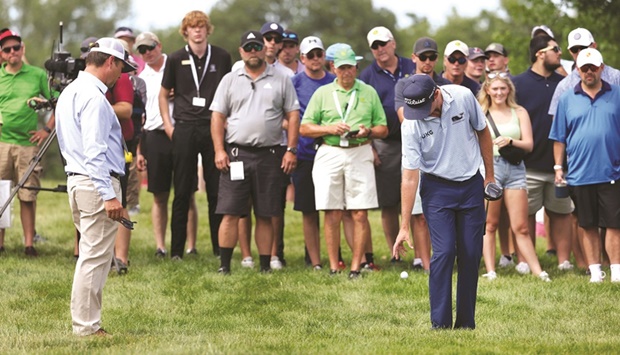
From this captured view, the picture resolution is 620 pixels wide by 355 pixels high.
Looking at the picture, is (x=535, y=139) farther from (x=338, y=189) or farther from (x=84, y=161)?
(x=84, y=161)

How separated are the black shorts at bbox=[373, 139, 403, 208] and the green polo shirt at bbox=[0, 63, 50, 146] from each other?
413cm

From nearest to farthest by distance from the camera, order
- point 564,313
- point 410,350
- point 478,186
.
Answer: point 410,350 → point 478,186 → point 564,313

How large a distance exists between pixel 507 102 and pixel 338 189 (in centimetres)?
208

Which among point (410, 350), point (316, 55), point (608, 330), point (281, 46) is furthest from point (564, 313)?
point (281, 46)

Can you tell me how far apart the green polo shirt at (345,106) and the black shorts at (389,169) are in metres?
0.69

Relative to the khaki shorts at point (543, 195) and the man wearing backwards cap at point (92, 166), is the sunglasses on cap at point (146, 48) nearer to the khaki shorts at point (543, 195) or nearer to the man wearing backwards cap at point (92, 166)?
the khaki shorts at point (543, 195)

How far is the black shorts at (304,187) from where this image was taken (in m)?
13.7

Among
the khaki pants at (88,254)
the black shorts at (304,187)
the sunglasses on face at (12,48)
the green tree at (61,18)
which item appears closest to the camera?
the khaki pants at (88,254)

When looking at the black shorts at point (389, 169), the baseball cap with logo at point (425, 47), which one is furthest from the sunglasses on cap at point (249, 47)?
the black shorts at point (389, 169)

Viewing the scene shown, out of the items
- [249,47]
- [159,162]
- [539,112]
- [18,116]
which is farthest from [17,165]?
[539,112]

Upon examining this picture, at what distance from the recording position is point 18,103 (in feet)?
46.4

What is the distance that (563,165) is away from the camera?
43.8ft

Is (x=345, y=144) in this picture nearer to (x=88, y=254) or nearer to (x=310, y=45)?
(x=310, y=45)

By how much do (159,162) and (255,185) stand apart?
1.65m
